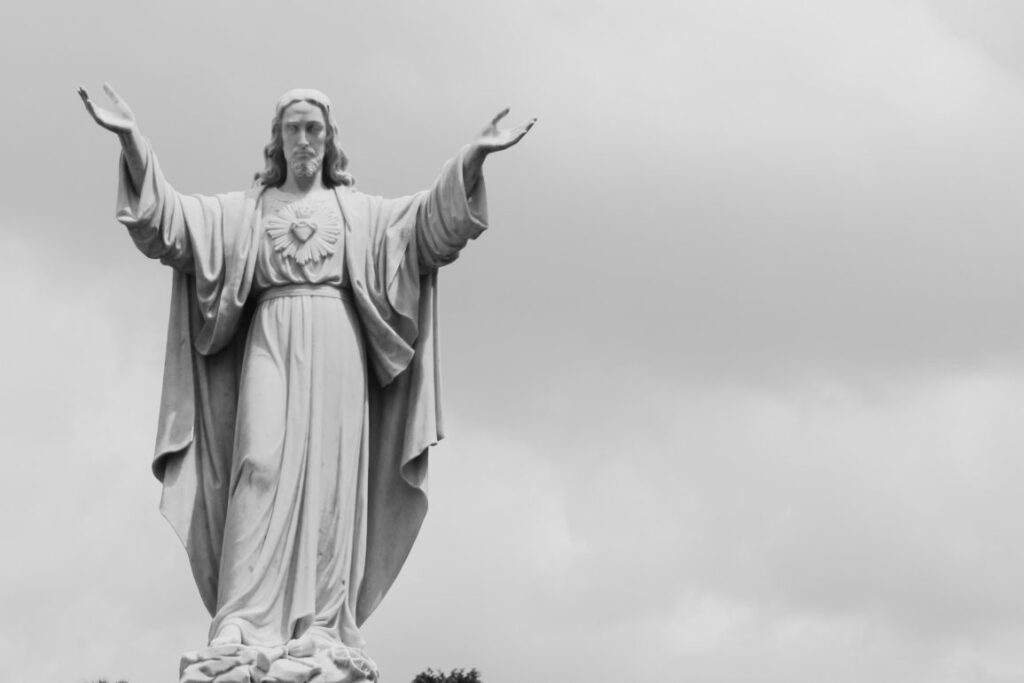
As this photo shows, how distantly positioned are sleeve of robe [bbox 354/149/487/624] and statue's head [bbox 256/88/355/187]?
0.52m

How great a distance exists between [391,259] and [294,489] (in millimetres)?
2198

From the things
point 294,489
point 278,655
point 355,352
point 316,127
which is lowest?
point 278,655

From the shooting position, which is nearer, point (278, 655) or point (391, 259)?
point (278, 655)

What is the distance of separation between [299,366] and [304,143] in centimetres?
198

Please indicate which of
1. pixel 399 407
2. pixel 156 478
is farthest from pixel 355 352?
pixel 156 478

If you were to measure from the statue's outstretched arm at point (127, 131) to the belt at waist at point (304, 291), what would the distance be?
1489 millimetres

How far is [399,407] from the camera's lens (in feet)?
70.5

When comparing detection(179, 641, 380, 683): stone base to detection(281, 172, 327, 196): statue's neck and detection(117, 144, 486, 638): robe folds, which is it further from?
detection(281, 172, 327, 196): statue's neck

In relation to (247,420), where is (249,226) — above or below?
above

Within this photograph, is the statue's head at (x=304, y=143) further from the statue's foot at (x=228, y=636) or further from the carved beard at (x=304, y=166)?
the statue's foot at (x=228, y=636)

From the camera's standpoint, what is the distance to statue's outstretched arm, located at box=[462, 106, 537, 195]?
2062cm

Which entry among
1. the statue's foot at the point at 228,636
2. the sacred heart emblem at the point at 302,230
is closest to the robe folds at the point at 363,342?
the sacred heart emblem at the point at 302,230

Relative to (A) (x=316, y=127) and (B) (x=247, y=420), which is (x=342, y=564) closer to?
(B) (x=247, y=420)

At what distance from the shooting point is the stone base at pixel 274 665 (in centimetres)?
1953
